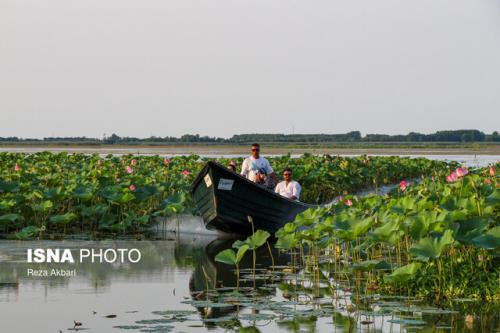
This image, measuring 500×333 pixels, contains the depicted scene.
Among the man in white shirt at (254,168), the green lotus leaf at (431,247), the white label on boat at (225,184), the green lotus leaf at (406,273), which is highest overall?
the man in white shirt at (254,168)

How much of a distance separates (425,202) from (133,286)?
3.14 m

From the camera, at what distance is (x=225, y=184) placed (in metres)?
13.2

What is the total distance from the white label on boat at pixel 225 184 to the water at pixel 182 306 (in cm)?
228

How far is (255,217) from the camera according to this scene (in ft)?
45.3

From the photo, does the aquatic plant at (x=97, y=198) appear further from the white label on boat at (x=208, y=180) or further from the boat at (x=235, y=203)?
the white label on boat at (x=208, y=180)

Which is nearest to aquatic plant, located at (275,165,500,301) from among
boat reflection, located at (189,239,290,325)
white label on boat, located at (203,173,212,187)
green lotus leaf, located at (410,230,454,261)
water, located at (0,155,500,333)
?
green lotus leaf, located at (410,230,454,261)

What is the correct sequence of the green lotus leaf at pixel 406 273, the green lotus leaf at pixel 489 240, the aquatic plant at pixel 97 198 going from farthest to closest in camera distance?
1. the aquatic plant at pixel 97 198
2. the green lotus leaf at pixel 489 240
3. the green lotus leaf at pixel 406 273

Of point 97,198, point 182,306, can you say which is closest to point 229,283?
point 182,306

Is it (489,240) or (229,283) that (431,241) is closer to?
(489,240)

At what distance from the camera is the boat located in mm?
13164

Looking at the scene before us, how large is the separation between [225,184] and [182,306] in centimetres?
506

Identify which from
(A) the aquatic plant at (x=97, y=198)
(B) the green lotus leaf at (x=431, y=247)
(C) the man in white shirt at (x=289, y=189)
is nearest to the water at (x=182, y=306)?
(B) the green lotus leaf at (x=431, y=247)

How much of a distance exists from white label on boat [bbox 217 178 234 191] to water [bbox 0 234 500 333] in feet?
7.48

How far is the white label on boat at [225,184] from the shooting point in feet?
43.2
